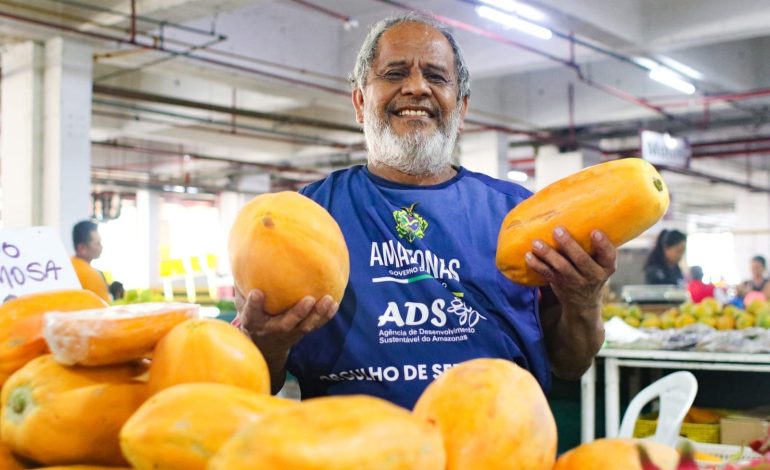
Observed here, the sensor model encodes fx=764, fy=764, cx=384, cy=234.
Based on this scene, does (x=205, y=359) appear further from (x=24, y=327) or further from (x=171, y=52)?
(x=171, y=52)

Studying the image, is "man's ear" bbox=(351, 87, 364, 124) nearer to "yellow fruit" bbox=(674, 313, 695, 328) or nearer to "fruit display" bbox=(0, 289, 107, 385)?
"fruit display" bbox=(0, 289, 107, 385)

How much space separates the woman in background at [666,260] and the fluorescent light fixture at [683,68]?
299 cm

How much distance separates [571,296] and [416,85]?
718 mm

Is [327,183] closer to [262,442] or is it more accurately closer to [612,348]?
[262,442]

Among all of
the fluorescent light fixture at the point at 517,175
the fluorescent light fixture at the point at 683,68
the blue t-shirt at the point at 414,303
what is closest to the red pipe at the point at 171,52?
the fluorescent light fixture at the point at 683,68

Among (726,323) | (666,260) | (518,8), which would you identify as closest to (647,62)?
(666,260)

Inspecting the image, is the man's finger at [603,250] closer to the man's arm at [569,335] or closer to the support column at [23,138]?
the man's arm at [569,335]

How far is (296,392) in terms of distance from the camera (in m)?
5.82

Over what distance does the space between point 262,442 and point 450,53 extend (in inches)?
61.9

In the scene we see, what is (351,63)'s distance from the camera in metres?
9.98

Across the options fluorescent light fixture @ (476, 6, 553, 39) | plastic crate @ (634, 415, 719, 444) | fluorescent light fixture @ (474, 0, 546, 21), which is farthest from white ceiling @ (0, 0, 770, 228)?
plastic crate @ (634, 415, 719, 444)

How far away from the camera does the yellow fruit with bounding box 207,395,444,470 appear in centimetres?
68

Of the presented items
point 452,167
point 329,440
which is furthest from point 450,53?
point 329,440

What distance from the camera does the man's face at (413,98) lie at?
204 cm
